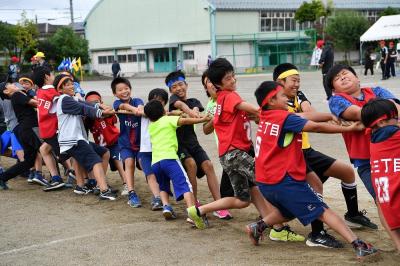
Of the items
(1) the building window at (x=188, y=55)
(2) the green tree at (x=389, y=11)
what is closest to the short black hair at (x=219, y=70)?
(1) the building window at (x=188, y=55)

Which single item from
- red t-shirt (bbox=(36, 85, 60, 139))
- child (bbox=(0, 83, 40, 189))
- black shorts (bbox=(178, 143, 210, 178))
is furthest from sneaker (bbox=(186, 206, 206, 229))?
child (bbox=(0, 83, 40, 189))

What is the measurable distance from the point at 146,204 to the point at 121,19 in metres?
57.1

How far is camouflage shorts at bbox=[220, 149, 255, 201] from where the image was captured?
5.48 metres

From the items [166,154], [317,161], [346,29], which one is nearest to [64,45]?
[346,29]

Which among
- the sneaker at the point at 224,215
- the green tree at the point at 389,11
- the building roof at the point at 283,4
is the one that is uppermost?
the building roof at the point at 283,4

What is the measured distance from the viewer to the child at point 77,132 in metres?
7.63

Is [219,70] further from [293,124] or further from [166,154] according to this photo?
[166,154]

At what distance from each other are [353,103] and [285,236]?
4.91 feet

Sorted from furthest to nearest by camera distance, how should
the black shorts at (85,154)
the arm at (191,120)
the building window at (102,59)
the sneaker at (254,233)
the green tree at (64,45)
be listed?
the building window at (102,59) → the green tree at (64,45) → the black shorts at (85,154) → the arm at (191,120) → the sneaker at (254,233)

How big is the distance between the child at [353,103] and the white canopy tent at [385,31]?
91.0ft

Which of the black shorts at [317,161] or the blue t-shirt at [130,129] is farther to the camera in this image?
the blue t-shirt at [130,129]

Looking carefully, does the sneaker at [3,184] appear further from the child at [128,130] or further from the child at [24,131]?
the child at [128,130]

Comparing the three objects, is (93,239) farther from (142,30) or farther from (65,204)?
(142,30)

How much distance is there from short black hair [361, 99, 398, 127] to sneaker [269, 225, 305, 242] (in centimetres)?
150
